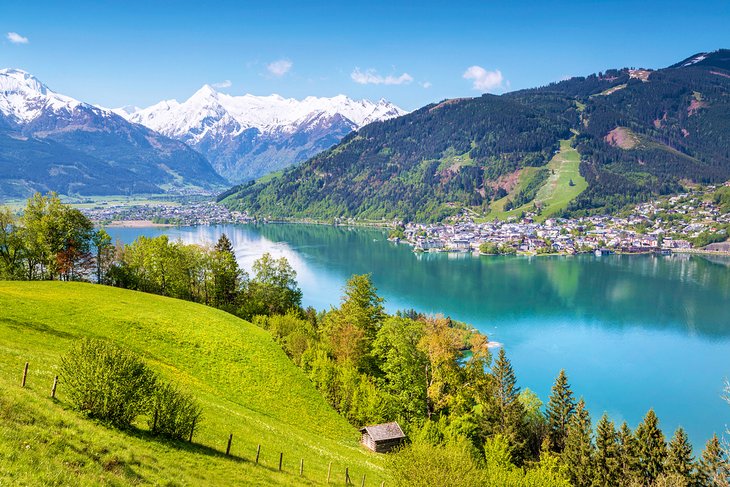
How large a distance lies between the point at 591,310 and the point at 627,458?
3269 inches

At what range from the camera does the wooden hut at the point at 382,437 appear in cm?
3381

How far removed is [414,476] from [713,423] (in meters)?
59.2

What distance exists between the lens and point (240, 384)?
108 feet

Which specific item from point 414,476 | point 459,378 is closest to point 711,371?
point 459,378

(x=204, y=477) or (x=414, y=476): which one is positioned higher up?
(x=204, y=477)

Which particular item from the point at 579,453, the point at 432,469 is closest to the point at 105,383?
the point at 432,469

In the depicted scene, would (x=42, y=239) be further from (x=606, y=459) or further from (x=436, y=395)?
(x=606, y=459)

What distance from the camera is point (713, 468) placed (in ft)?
115

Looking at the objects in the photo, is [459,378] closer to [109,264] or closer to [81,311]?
[81,311]

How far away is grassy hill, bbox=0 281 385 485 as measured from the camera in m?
13.2

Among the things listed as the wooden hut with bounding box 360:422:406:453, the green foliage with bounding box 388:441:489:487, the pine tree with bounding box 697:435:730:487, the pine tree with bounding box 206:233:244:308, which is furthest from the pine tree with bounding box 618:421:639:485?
the pine tree with bounding box 206:233:244:308

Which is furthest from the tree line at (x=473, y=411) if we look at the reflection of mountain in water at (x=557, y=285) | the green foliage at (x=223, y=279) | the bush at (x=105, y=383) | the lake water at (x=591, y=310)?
the reflection of mountain in water at (x=557, y=285)

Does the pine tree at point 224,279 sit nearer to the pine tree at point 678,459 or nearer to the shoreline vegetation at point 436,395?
the shoreline vegetation at point 436,395

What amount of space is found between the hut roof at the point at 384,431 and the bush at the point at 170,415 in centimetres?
1847
